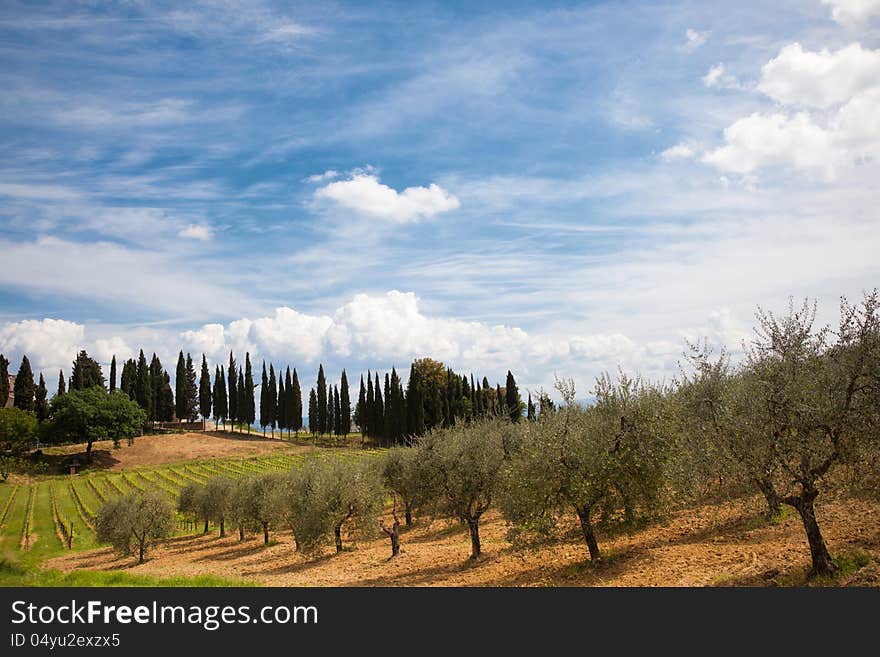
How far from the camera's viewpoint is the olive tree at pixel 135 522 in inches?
1610

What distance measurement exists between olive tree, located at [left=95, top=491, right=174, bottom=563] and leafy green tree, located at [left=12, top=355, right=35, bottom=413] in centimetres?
7173

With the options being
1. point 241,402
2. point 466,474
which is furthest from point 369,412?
point 466,474

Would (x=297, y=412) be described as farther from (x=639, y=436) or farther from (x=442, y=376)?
(x=639, y=436)

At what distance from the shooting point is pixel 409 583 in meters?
22.5

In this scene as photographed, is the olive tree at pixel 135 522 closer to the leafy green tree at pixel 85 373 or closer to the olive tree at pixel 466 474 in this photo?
the olive tree at pixel 466 474

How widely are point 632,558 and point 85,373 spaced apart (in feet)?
388

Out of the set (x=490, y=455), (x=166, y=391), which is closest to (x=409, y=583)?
(x=490, y=455)

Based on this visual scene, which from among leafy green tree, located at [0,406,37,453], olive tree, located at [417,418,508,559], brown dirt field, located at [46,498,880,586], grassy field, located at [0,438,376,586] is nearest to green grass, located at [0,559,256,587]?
grassy field, located at [0,438,376,586]

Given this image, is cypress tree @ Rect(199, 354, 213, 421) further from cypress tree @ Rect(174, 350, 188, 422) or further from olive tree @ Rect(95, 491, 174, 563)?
olive tree @ Rect(95, 491, 174, 563)

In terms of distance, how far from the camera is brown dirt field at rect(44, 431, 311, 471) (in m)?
84.2

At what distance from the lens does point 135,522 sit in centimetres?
4141

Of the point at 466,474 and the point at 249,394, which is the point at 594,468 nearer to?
the point at 466,474
